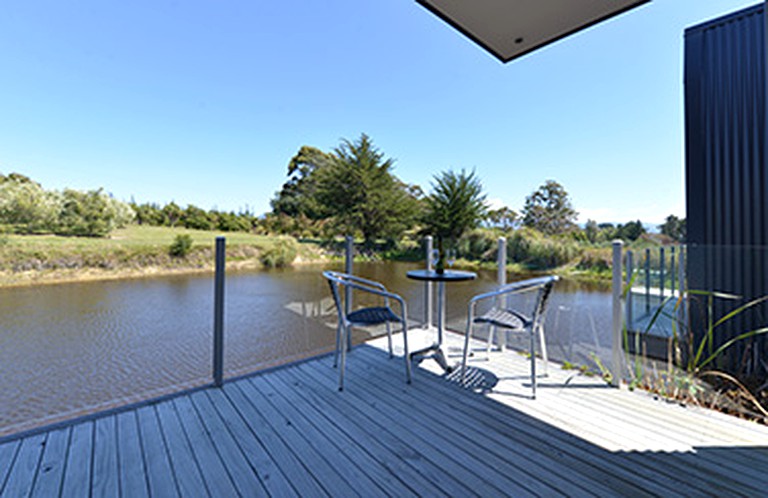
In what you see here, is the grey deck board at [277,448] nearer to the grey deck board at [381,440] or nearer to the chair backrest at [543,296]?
the grey deck board at [381,440]

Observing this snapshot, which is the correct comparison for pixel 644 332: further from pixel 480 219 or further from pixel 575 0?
pixel 480 219

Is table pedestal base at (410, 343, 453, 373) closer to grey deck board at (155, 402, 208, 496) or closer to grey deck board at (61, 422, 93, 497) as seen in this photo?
grey deck board at (155, 402, 208, 496)

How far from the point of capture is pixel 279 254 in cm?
404

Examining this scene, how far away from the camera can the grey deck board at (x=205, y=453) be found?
1.12 metres

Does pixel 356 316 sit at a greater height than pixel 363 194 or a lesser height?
lesser

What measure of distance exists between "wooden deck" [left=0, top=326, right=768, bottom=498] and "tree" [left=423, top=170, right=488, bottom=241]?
14116mm

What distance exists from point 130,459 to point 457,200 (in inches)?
614

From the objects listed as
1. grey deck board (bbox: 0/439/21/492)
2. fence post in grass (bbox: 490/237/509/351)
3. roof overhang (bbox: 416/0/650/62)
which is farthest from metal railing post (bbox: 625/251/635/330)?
grey deck board (bbox: 0/439/21/492)

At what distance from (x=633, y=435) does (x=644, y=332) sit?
0.97 meters

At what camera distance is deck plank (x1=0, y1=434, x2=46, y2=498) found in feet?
3.58

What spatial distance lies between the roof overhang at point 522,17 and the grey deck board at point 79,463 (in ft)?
8.38

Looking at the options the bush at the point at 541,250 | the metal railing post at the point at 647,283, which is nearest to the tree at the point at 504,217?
the bush at the point at 541,250

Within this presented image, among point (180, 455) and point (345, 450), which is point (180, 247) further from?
point (345, 450)

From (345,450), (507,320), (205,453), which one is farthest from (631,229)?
(205,453)
